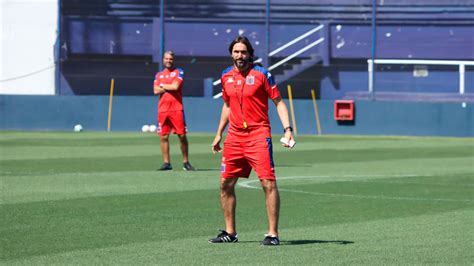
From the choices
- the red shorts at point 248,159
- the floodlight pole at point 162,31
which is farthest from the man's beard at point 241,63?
Answer: the floodlight pole at point 162,31

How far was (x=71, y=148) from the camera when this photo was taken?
91.7ft

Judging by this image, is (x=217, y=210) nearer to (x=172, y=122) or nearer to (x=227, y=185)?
(x=227, y=185)

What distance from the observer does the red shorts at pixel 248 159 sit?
37.4 feet

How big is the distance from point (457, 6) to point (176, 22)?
1052 cm

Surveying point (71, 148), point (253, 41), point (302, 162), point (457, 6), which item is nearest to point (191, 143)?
point (71, 148)

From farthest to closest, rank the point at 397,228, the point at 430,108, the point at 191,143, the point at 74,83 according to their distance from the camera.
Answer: the point at 74,83, the point at 430,108, the point at 191,143, the point at 397,228

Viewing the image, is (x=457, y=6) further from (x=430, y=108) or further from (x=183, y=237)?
(x=183, y=237)

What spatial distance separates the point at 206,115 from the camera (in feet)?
128

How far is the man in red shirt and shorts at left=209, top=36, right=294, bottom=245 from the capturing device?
11.4 m

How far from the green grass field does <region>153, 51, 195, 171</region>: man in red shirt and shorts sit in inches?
14.7

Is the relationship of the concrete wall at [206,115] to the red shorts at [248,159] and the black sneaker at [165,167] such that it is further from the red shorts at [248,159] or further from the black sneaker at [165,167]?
the red shorts at [248,159]

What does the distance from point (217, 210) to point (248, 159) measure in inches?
Result: 114

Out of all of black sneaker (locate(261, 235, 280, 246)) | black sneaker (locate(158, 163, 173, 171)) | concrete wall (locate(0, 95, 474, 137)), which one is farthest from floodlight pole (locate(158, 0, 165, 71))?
black sneaker (locate(261, 235, 280, 246))

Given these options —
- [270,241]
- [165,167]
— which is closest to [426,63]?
[165,167]
